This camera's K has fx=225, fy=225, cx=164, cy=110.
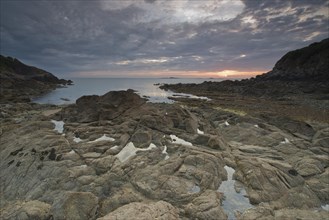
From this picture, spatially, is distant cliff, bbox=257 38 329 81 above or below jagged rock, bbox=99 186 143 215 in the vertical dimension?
above

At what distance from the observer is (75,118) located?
32.8m

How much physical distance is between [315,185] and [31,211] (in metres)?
22.1

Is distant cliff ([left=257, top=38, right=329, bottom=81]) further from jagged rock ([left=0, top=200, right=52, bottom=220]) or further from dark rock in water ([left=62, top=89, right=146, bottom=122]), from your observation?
jagged rock ([left=0, top=200, right=52, bottom=220])

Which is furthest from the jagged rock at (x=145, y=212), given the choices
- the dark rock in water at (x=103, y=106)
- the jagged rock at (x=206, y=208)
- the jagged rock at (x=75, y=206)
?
the dark rock in water at (x=103, y=106)

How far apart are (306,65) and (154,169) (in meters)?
123

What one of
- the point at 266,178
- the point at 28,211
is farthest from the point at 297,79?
the point at 28,211

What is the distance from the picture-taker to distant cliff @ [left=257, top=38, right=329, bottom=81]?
10194 centimetres

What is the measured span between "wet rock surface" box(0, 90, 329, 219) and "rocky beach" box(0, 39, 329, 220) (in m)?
0.08

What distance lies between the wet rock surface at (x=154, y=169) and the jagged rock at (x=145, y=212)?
6cm

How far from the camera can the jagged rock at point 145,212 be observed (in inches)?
540

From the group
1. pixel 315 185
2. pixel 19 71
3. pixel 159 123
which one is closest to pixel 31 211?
pixel 159 123

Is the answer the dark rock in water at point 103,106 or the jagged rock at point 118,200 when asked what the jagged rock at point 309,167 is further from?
the dark rock in water at point 103,106

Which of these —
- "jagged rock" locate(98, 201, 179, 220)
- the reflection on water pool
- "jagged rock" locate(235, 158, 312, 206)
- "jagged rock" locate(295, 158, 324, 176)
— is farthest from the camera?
"jagged rock" locate(295, 158, 324, 176)

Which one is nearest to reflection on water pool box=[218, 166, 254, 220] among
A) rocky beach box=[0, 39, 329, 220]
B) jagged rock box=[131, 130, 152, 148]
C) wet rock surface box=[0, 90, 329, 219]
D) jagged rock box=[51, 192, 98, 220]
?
rocky beach box=[0, 39, 329, 220]
